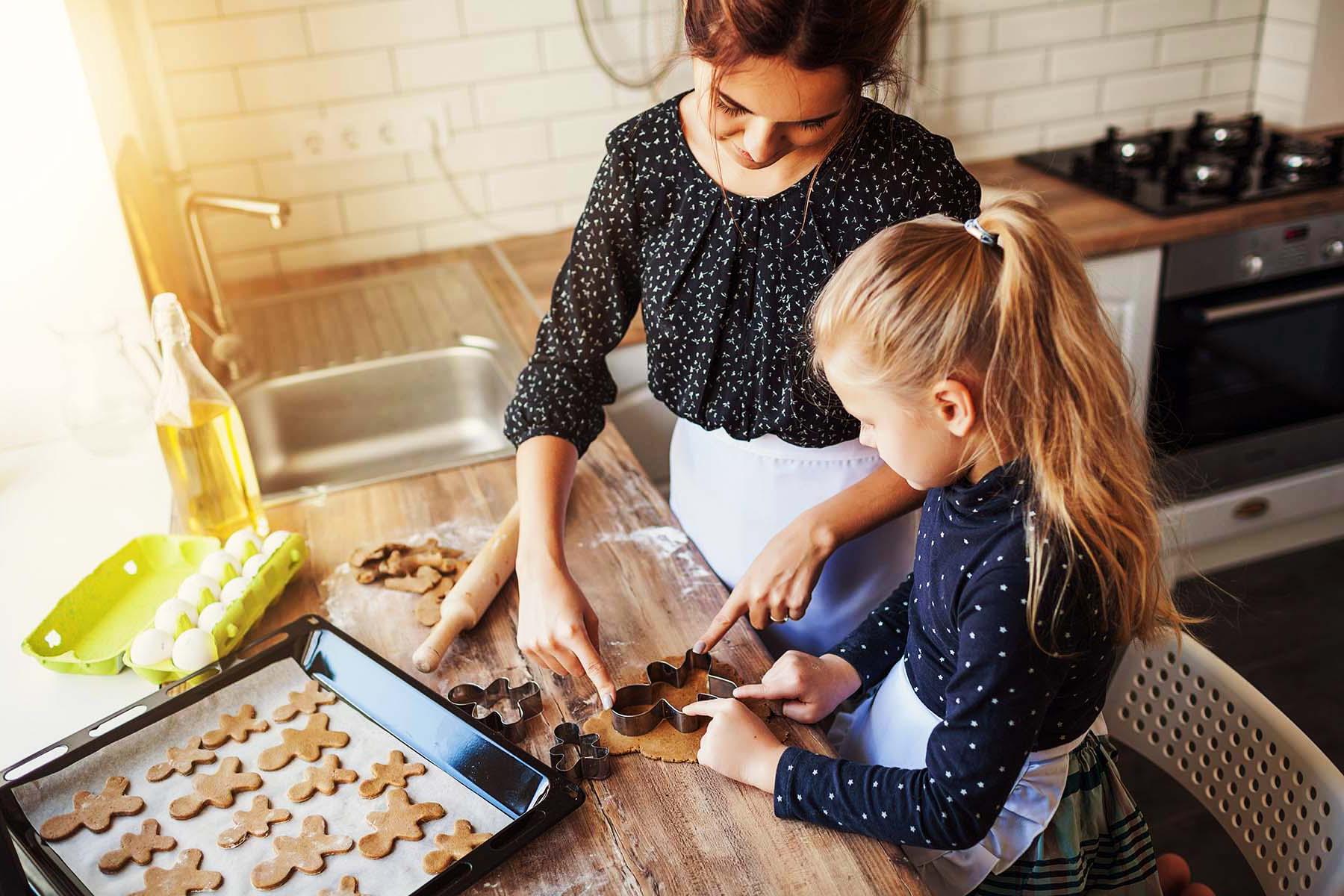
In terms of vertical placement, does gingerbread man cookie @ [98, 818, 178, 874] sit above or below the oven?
above

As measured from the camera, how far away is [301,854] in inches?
35.4

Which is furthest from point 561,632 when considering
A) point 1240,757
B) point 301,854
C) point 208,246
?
point 208,246

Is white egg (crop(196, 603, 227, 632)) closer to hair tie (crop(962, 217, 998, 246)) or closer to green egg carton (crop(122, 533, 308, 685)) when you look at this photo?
green egg carton (crop(122, 533, 308, 685))

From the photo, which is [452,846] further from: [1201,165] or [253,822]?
[1201,165]

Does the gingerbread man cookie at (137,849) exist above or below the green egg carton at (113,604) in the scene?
below

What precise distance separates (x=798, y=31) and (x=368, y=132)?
1490 mm

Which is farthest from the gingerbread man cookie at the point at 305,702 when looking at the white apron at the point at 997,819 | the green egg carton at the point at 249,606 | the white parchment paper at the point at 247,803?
the white apron at the point at 997,819

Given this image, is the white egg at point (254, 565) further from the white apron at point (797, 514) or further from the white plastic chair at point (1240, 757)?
the white plastic chair at point (1240, 757)

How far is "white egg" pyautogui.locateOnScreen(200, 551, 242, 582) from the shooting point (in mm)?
1212

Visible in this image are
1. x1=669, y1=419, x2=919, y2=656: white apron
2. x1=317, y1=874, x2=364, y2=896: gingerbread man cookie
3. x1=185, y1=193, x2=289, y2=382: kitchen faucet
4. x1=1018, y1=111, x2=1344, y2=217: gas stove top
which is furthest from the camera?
x1=1018, y1=111, x2=1344, y2=217: gas stove top

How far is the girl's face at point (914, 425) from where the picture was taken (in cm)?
93

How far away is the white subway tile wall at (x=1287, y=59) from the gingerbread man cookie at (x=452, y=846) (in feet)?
8.68

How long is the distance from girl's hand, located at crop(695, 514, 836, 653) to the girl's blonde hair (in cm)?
31

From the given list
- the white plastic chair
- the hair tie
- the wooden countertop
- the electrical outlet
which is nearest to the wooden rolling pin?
the wooden countertop
